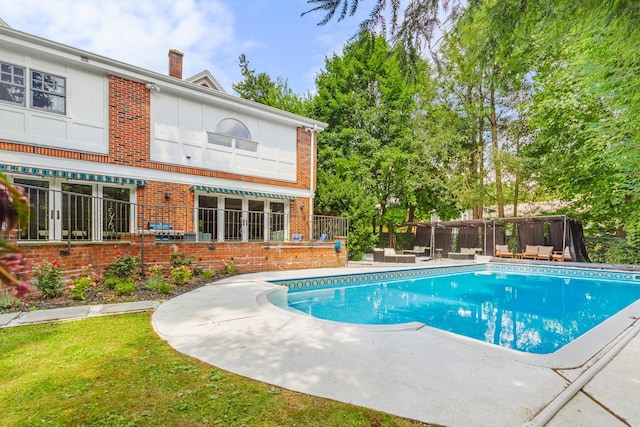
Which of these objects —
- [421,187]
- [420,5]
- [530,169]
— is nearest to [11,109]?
[420,5]

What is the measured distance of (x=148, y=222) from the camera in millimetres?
Result: 12055

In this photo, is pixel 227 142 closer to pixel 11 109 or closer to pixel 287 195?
pixel 287 195

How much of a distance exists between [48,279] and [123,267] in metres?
1.71

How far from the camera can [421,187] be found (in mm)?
25297

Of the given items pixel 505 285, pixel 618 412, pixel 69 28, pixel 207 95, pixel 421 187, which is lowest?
pixel 505 285

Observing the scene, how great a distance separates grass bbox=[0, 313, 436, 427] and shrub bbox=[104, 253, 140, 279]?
4.08 m

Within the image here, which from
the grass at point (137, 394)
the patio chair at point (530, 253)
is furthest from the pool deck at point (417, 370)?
the patio chair at point (530, 253)

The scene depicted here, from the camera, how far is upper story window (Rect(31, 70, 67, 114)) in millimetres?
10609

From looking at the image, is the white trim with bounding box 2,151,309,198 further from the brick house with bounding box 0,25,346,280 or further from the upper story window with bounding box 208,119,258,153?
the upper story window with bounding box 208,119,258,153

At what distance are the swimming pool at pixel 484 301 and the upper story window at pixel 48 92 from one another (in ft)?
31.9

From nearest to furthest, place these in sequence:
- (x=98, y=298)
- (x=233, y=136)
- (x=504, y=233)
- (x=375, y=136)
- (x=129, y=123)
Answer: (x=98, y=298), (x=129, y=123), (x=233, y=136), (x=504, y=233), (x=375, y=136)

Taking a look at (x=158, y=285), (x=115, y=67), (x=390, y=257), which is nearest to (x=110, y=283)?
(x=158, y=285)

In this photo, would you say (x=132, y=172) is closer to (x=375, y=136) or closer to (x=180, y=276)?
(x=180, y=276)

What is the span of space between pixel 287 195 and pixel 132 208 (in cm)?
678
